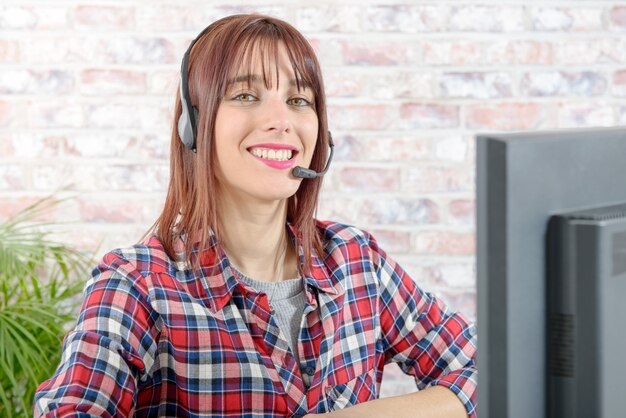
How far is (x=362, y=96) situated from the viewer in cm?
212

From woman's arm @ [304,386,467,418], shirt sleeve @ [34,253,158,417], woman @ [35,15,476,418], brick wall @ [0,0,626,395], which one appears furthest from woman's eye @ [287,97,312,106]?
brick wall @ [0,0,626,395]

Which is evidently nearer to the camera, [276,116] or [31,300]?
[276,116]

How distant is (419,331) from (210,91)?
55cm

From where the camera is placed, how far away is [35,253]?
192cm

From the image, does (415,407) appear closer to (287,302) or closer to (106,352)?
(287,302)

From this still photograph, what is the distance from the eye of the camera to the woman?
124 cm

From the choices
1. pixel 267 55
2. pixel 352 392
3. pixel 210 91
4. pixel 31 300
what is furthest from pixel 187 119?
pixel 31 300

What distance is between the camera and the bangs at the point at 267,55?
1.35 m

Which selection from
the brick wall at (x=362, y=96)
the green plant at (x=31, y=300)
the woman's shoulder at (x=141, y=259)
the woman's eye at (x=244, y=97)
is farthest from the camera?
the brick wall at (x=362, y=96)

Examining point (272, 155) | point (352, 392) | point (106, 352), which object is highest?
point (272, 155)

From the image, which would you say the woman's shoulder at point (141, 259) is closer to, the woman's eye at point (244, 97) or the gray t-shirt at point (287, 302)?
the gray t-shirt at point (287, 302)

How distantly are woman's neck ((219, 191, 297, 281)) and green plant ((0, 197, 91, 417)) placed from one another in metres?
0.57

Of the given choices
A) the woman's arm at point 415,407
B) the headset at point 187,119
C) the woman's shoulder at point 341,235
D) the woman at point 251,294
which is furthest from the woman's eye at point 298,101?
the woman's arm at point 415,407

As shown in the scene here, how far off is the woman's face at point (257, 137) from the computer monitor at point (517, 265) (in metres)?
0.72
